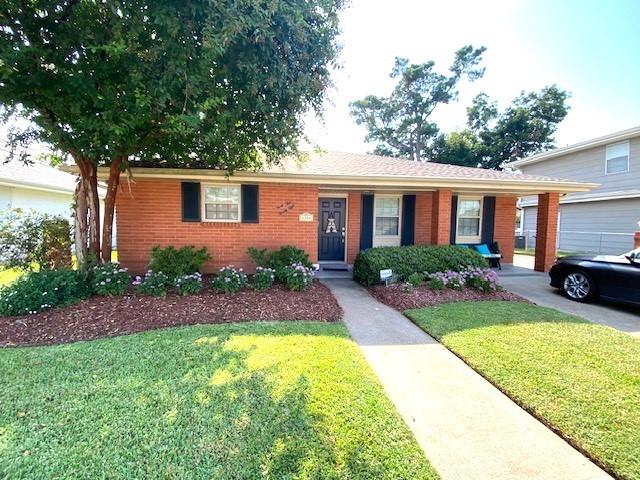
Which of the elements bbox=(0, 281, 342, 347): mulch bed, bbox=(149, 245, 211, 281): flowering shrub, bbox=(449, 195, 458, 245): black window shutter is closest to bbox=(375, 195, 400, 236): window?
bbox=(449, 195, 458, 245): black window shutter

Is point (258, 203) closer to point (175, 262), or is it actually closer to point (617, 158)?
point (175, 262)

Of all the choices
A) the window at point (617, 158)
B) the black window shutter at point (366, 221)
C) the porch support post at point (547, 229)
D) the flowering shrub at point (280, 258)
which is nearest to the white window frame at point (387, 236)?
the black window shutter at point (366, 221)

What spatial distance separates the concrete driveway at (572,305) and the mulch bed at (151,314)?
15.9ft

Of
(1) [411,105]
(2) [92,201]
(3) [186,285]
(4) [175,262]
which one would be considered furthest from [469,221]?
(1) [411,105]

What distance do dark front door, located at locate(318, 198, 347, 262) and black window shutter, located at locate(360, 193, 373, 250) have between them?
0.66 metres

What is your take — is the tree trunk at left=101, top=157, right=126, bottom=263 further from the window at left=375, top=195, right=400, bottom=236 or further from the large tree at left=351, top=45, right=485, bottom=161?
the large tree at left=351, top=45, right=485, bottom=161

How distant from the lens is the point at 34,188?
11.8m

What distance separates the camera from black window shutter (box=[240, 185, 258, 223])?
8148mm

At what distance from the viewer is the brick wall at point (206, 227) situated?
7.75 metres

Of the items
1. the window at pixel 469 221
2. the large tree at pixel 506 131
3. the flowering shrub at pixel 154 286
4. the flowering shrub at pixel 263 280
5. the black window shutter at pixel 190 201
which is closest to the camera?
the flowering shrub at pixel 154 286

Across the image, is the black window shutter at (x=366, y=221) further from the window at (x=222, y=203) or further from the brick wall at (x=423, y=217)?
the window at (x=222, y=203)

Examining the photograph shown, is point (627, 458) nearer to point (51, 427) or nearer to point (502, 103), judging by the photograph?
point (51, 427)

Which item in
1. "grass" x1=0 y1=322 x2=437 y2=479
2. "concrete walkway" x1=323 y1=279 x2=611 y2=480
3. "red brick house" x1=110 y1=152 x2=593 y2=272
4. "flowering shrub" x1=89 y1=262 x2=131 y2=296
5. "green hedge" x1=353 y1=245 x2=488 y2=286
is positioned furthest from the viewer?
"red brick house" x1=110 y1=152 x2=593 y2=272

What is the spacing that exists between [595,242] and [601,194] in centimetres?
239
